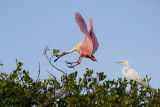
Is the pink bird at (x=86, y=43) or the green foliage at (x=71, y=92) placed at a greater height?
the pink bird at (x=86, y=43)

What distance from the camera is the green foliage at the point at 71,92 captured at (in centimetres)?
747

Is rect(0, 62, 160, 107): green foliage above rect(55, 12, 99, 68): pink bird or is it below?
below

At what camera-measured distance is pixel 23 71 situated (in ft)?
29.4

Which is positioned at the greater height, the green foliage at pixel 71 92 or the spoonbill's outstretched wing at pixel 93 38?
the spoonbill's outstretched wing at pixel 93 38

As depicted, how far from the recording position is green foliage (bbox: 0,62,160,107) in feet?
24.5

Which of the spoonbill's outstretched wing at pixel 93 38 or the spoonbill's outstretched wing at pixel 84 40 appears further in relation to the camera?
the spoonbill's outstretched wing at pixel 93 38

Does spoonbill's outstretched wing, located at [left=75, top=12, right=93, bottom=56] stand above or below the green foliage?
above

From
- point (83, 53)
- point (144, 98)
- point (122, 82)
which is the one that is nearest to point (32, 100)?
point (83, 53)

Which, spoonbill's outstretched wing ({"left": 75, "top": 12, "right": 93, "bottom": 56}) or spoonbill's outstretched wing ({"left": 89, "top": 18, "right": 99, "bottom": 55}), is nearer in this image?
spoonbill's outstretched wing ({"left": 75, "top": 12, "right": 93, "bottom": 56})

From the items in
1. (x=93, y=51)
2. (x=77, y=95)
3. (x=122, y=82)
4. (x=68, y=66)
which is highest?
(x=93, y=51)

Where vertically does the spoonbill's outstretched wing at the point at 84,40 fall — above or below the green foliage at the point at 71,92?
above

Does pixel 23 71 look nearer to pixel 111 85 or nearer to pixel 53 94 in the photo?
pixel 53 94

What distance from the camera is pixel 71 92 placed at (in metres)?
7.71

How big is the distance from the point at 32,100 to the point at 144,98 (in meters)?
A: 3.37
